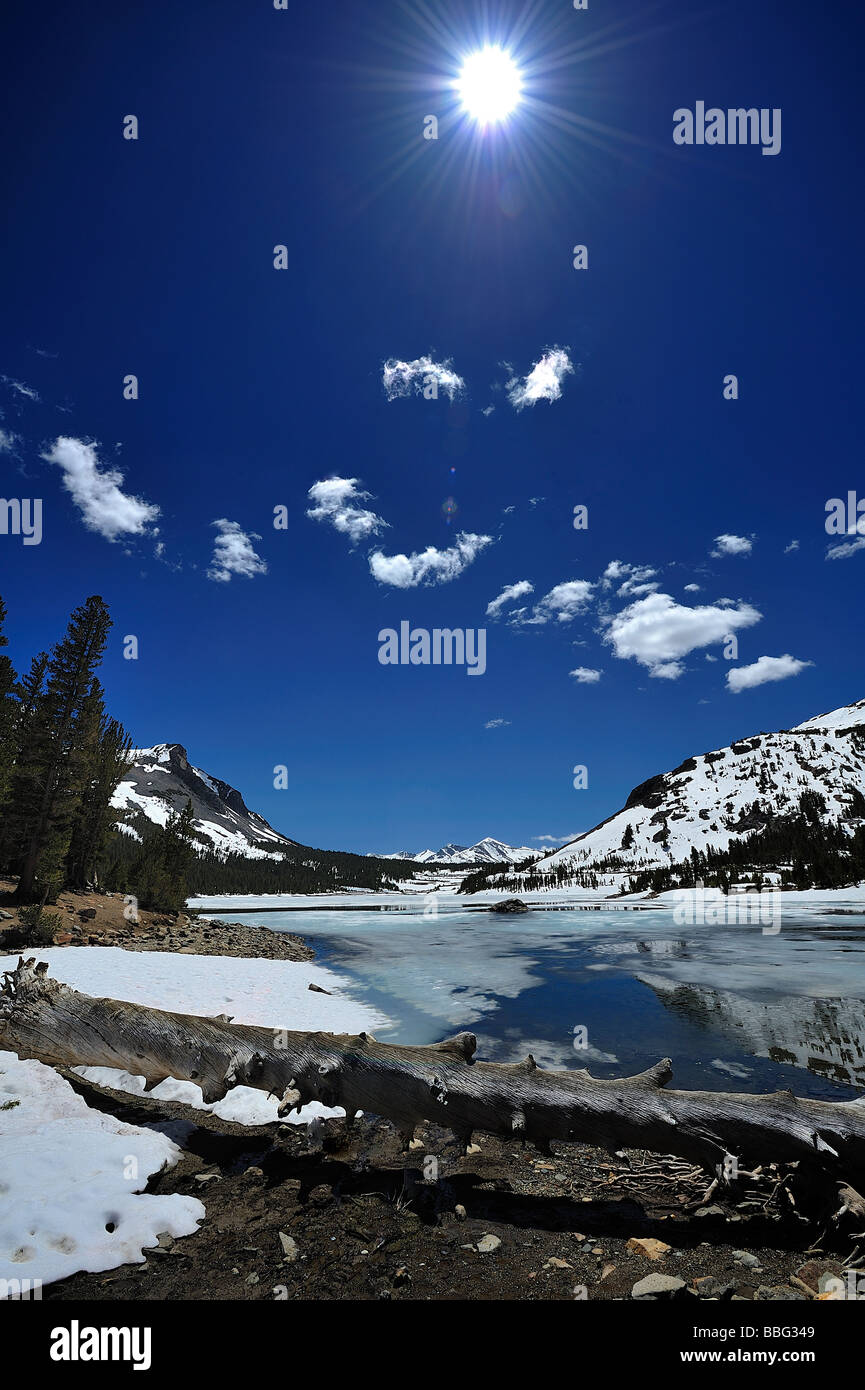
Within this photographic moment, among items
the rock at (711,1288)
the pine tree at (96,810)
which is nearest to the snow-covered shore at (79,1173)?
the rock at (711,1288)

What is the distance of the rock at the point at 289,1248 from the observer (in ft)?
15.2

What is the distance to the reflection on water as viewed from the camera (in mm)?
10078

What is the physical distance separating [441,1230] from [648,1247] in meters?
1.89

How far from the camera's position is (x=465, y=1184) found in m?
6.16

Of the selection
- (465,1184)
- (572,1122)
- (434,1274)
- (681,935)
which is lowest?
(681,935)

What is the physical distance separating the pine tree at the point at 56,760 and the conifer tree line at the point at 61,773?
0.17 feet

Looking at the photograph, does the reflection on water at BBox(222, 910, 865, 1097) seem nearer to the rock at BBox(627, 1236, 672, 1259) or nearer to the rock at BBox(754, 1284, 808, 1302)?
the rock at BBox(627, 1236, 672, 1259)

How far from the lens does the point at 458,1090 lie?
6.19 meters

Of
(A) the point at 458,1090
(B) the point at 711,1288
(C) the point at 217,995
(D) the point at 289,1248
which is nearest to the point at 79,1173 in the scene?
(D) the point at 289,1248

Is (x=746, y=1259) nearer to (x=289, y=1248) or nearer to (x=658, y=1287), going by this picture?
(x=658, y=1287)

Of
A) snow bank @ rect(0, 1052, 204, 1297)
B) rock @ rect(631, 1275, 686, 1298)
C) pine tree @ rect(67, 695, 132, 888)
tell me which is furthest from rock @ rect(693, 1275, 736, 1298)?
pine tree @ rect(67, 695, 132, 888)
